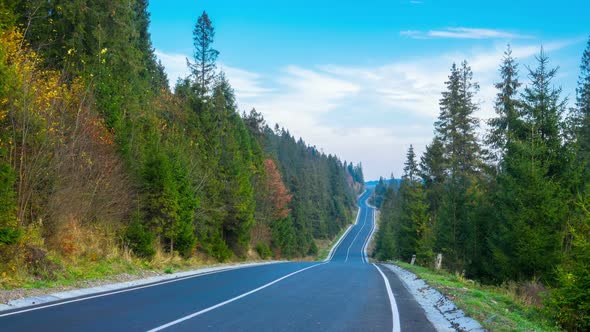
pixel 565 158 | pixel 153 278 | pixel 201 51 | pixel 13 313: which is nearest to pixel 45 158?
pixel 153 278

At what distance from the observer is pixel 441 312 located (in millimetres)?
11398

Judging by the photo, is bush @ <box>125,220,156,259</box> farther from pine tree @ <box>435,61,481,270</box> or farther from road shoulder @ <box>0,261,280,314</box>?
pine tree @ <box>435,61,481,270</box>

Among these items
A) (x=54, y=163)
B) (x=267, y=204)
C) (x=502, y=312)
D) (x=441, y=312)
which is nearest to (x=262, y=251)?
(x=267, y=204)

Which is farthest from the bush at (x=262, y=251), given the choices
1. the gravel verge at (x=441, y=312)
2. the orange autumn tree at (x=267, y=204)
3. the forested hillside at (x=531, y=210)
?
the gravel verge at (x=441, y=312)

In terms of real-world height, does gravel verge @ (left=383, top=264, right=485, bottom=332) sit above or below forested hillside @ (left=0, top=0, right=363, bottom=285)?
below

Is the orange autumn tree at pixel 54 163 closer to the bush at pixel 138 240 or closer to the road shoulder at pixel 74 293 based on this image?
the bush at pixel 138 240

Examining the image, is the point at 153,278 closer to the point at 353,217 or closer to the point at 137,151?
the point at 137,151

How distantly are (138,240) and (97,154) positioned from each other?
14.1 ft

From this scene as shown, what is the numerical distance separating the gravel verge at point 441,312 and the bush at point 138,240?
1166cm

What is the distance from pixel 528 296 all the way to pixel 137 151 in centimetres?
1865

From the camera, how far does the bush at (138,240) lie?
862 inches

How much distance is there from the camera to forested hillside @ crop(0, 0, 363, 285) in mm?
14711

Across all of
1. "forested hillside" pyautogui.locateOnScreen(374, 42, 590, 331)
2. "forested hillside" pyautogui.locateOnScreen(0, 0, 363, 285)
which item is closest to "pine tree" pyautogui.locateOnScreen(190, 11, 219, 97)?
"forested hillside" pyautogui.locateOnScreen(0, 0, 363, 285)

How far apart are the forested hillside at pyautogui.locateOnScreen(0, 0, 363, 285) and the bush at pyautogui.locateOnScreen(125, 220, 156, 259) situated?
45 millimetres
